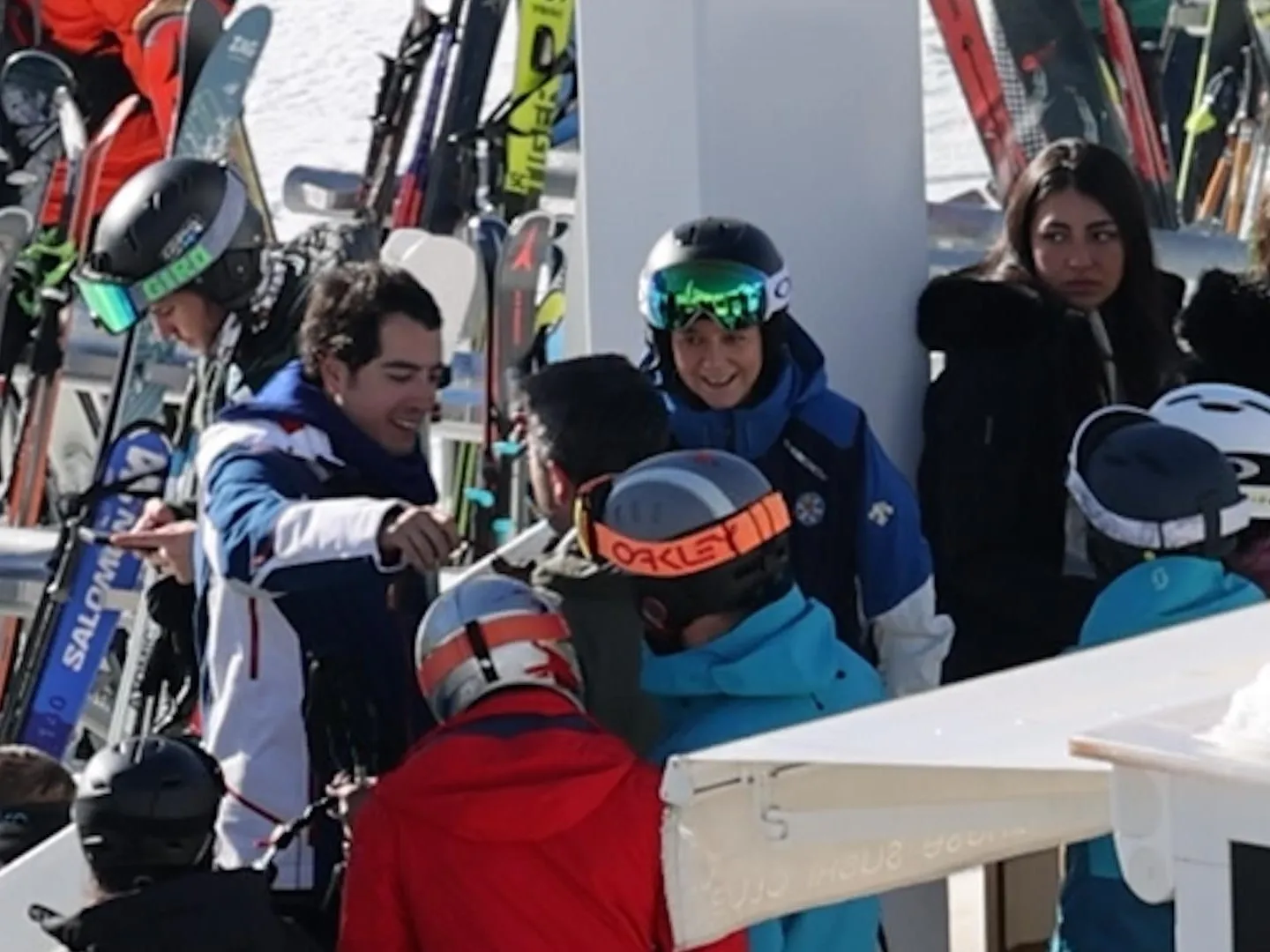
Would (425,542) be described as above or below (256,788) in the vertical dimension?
above

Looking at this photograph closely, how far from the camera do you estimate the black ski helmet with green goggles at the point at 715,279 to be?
11.2 feet

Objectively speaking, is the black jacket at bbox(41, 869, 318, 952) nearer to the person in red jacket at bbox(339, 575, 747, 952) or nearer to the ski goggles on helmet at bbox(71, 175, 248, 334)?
the person in red jacket at bbox(339, 575, 747, 952)

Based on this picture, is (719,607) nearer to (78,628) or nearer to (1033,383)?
(1033,383)

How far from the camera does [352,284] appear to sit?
3.30 meters

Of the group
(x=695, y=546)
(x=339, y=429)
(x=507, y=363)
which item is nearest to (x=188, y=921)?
(x=695, y=546)

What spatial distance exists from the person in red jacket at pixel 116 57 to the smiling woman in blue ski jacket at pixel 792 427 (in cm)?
485

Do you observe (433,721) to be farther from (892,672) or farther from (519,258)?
(519,258)

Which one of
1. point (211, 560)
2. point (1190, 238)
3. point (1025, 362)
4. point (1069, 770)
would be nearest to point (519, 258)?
point (1190, 238)

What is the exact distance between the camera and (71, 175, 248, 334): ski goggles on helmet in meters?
3.85

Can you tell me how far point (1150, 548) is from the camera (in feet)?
10.3

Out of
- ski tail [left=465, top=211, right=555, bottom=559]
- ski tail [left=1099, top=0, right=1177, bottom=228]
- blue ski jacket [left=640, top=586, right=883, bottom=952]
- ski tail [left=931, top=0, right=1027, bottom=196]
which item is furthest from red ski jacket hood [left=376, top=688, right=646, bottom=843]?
ski tail [left=1099, top=0, right=1177, bottom=228]

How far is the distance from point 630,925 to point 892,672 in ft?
2.94

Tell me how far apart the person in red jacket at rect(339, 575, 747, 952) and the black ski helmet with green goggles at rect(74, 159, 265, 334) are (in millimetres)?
1157

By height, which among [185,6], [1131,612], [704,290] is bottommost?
[1131,612]
